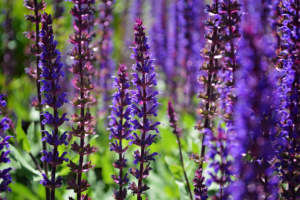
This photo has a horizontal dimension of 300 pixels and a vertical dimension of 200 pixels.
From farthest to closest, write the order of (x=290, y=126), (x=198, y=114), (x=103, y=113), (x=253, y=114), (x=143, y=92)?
(x=103, y=113) → (x=198, y=114) → (x=143, y=92) → (x=290, y=126) → (x=253, y=114)

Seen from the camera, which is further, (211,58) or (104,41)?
(104,41)

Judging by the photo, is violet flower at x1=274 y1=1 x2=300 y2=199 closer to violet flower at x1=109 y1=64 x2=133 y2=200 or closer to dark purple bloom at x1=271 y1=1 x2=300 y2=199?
dark purple bloom at x1=271 y1=1 x2=300 y2=199

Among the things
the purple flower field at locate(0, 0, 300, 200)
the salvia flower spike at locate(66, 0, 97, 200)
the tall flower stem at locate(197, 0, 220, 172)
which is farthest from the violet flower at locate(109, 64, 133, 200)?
the tall flower stem at locate(197, 0, 220, 172)

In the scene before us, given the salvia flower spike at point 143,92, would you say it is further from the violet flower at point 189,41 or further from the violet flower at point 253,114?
the violet flower at point 189,41

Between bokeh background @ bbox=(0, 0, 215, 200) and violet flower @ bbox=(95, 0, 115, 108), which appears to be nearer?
bokeh background @ bbox=(0, 0, 215, 200)

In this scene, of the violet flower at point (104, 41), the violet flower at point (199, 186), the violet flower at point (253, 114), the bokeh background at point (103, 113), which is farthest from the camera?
the violet flower at point (104, 41)

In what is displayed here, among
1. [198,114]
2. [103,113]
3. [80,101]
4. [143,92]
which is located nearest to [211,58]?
[198,114]

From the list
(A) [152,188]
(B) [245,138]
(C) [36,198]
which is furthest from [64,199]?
(B) [245,138]

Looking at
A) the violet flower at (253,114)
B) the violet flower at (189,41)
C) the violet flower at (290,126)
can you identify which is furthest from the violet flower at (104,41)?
the violet flower at (253,114)

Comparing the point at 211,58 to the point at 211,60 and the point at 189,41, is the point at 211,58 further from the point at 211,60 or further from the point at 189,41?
the point at 189,41

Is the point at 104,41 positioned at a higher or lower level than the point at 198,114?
higher

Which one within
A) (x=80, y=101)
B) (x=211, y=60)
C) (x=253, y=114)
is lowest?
(x=253, y=114)

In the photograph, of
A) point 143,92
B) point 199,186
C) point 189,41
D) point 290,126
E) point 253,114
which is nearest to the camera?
point 253,114

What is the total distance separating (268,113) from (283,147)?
504 millimetres
